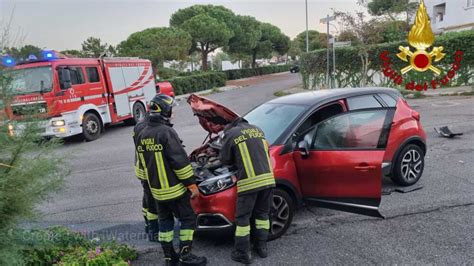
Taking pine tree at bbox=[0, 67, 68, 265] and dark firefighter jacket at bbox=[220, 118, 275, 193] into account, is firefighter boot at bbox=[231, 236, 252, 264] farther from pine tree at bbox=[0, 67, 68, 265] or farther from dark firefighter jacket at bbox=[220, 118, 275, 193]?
pine tree at bbox=[0, 67, 68, 265]

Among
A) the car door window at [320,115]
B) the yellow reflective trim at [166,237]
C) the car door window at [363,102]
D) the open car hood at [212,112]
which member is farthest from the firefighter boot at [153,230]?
the car door window at [363,102]

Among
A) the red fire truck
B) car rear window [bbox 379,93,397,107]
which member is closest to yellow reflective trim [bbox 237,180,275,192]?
car rear window [bbox 379,93,397,107]

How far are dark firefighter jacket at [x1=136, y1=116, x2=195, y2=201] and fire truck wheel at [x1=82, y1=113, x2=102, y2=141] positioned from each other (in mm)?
9114

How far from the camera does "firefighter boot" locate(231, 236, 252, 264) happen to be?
11.8 ft

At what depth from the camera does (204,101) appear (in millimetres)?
4367

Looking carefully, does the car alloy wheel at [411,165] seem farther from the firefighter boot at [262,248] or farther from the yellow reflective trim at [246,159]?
the yellow reflective trim at [246,159]

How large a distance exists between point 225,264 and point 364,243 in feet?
4.85

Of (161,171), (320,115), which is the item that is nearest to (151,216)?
(161,171)

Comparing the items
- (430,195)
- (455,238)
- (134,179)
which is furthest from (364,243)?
(134,179)

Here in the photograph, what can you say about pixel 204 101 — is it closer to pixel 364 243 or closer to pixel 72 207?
pixel 364 243

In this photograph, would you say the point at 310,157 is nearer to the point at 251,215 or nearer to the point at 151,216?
the point at 251,215

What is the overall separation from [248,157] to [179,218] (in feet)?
2.90

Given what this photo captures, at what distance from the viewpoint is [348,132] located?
443 centimetres

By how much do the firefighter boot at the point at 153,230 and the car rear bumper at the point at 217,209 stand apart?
0.57 meters
